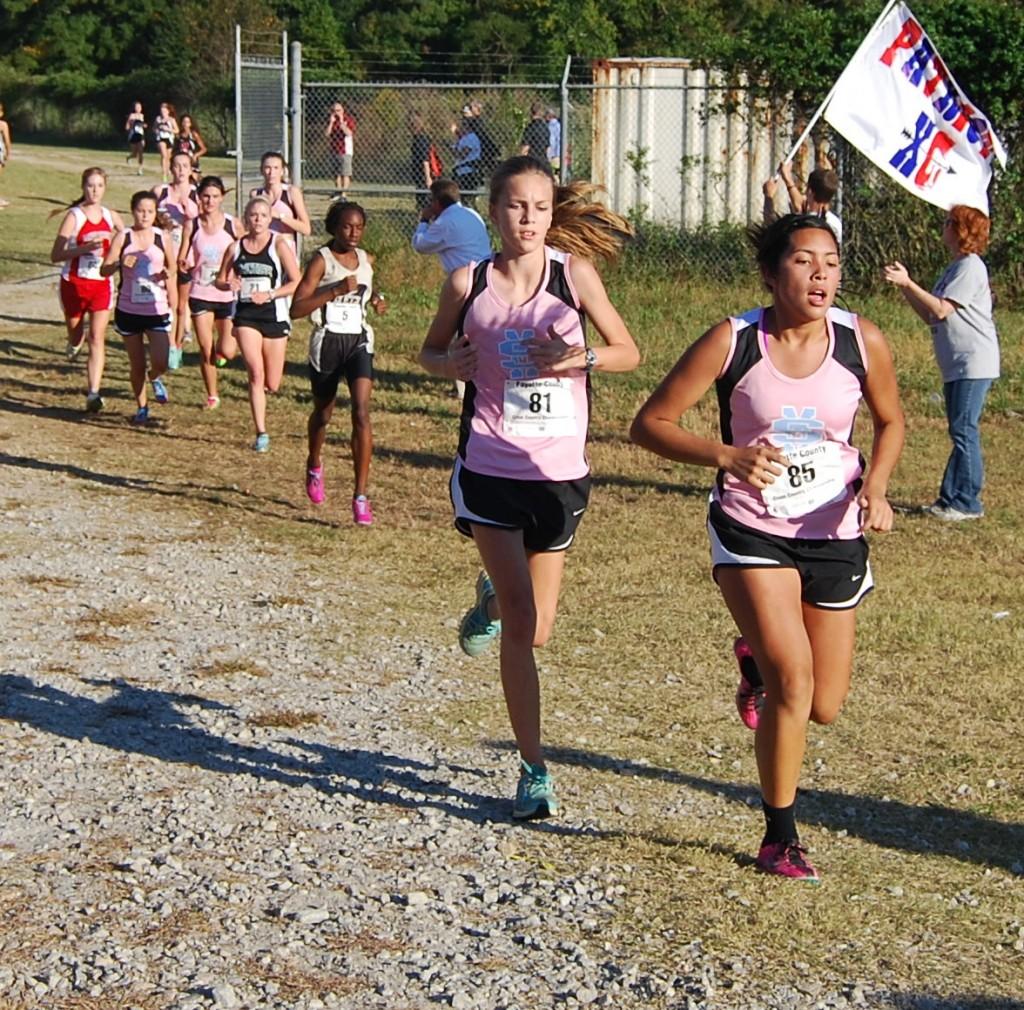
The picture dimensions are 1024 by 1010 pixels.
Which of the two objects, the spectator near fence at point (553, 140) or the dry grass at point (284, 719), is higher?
the spectator near fence at point (553, 140)

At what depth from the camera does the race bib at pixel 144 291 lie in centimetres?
1370

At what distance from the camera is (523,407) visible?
5664 mm

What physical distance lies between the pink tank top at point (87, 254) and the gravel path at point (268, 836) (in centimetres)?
589

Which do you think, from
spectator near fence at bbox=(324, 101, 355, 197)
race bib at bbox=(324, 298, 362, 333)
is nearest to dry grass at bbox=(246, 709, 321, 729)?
race bib at bbox=(324, 298, 362, 333)

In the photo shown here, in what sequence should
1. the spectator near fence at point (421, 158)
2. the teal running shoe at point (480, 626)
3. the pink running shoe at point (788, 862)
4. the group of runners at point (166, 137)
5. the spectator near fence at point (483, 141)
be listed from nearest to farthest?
the pink running shoe at point (788, 862) < the teal running shoe at point (480, 626) < the spectator near fence at point (483, 141) < the spectator near fence at point (421, 158) < the group of runners at point (166, 137)

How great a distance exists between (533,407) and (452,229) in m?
8.68

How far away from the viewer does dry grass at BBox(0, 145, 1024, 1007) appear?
5035 mm

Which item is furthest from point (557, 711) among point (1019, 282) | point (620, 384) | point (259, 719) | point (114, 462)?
point (1019, 282)

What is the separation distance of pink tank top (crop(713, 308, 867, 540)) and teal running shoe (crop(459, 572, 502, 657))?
4.55ft

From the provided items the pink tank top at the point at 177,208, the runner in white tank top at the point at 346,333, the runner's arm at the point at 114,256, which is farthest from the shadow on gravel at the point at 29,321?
the runner in white tank top at the point at 346,333

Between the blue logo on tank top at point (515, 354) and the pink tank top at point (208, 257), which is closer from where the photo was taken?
the blue logo on tank top at point (515, 354)

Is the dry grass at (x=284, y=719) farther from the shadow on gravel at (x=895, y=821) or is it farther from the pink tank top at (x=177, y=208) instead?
the pink tank top at (x=177, y=208)

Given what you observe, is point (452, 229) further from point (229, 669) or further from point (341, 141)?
point (341, 141)

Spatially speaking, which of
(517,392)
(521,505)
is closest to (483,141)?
(517,392)
